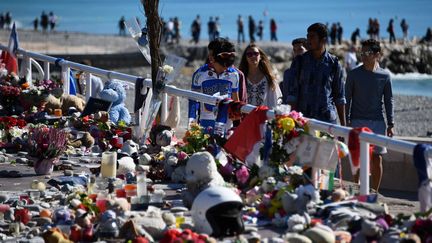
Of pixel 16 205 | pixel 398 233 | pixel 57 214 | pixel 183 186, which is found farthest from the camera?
pixel 183 186

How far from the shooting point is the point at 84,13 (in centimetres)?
15238

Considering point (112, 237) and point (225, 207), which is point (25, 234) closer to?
point (112, 237)

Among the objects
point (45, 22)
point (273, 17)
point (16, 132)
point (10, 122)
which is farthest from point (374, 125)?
point (273, 17)

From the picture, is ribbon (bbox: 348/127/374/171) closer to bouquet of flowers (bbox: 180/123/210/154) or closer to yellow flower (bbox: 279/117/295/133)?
yellow flower (bbox: 279/117/295/133)

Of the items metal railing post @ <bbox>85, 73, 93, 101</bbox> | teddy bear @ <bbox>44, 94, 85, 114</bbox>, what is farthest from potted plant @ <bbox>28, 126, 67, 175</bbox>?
teddy bear @ <bbox>44, 94, 85, 114</bbox>

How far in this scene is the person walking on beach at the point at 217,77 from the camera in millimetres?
10188

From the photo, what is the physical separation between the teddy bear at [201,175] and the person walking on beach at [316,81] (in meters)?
1.73

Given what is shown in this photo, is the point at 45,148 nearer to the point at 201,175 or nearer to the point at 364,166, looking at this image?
the point at 201,175

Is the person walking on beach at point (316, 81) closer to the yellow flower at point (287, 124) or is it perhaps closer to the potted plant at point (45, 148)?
the yellow flower at point (287, 124)

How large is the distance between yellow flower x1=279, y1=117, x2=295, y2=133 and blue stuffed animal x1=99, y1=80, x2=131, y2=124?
4.05m

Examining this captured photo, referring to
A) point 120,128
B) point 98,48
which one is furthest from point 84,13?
point 120,128

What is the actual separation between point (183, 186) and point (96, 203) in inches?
52.8

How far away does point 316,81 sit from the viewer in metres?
9.35

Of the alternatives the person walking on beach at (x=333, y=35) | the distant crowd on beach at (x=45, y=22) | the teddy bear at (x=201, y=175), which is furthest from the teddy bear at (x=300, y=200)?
the distant crowd on beach at (x=45, y=22)
